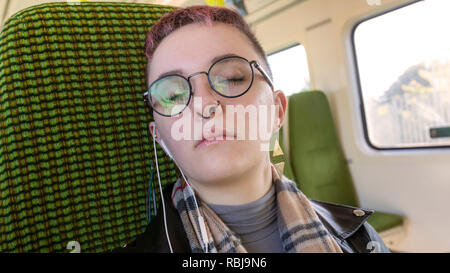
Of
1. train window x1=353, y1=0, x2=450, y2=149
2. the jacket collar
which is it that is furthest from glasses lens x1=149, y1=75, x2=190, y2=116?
train window x1=353, y1=0, x2=450, y2=149

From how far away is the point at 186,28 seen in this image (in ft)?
2.51

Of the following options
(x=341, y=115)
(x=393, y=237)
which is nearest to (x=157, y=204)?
(x=393, y=237)

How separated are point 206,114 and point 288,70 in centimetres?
64

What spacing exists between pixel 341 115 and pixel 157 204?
4.50 feet

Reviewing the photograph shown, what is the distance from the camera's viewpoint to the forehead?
0.70 m

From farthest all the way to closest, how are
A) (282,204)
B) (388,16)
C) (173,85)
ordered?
(388,16) → (282,204) → (173,85)

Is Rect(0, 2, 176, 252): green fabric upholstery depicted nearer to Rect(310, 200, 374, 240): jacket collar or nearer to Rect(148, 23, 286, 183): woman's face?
Rect(148, 23, 286, 183): woman's face

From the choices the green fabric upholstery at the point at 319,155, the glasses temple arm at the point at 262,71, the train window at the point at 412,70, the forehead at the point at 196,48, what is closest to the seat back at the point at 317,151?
the green fabric upholstery at the point at 319,155

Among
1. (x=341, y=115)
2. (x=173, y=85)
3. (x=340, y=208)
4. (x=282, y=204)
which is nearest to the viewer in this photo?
(x=173, y=85)

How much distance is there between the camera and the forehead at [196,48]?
0.70 meters

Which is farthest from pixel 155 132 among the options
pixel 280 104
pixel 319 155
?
pixel 319 155

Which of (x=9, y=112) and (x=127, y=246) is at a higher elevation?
(x=9, y=112)

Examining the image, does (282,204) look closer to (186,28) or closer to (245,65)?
(245,65)

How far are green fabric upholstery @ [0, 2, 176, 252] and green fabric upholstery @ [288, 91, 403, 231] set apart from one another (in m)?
0.80
